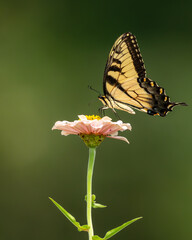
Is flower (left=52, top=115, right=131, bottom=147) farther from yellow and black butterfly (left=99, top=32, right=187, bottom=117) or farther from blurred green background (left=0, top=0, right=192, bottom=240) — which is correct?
blurred green background (left=0, top=0, right=192, bottom=240)

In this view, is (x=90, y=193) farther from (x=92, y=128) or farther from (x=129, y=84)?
(x=129, y=84)

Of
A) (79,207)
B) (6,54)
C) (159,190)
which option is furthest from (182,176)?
(6,54)

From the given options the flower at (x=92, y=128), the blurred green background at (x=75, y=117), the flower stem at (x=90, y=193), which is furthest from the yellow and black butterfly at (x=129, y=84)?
the blurred green background at (x=75, y=117)

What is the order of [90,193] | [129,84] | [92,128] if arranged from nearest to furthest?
[90,193]
[92,128]
[129,84]

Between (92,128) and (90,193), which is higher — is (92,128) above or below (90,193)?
above

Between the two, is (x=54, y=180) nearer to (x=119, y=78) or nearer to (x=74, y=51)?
(x=74, y=51)

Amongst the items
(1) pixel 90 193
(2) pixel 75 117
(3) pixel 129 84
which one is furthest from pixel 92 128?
(2) pixel 75 117
